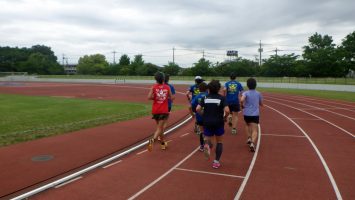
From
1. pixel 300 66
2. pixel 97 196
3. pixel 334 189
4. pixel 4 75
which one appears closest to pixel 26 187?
pixel 97 196

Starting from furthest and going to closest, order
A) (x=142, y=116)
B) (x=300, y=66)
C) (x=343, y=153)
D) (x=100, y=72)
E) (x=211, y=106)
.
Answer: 1. (x=100, y=72)
2. (x=300, y=66)
3. (x=142, y=116)
4. (x=343, y=153)
5. (x=211, y=106)

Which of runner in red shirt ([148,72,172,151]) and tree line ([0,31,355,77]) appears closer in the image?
runner in red shirt ([148,72,172,151])

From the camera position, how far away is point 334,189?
5539 mm

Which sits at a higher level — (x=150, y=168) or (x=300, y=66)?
(x=300, y=66)

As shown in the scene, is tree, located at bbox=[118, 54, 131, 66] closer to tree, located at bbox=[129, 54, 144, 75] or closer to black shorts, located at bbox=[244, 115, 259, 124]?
tree, located at bbox=[129, 54, 144, 75]

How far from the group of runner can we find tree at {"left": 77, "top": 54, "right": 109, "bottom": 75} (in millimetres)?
89075

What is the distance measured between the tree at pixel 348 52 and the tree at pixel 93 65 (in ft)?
209

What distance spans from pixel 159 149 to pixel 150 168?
1.64 metres

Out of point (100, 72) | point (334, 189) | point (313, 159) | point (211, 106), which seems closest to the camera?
point (334, 189)

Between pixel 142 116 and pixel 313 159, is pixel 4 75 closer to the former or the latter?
pixel 142 116

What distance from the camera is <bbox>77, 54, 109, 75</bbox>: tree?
338 feet

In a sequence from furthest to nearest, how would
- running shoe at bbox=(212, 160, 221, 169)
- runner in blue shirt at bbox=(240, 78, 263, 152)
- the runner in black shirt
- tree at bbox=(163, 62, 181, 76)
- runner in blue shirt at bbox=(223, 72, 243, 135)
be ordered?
tree at bbox=(163, 62, 181, 76) < runner in blue shirt at bbox=(223, 72, 243, 135) < runner in blue shirt at bbox=(240, 78, 263, 152) < running shoe at bbox=(212, 160, 221, 169) < the runner in black shirt

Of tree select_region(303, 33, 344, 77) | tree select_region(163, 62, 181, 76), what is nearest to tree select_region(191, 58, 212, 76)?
tree select_region(163, 62, 181, 76)

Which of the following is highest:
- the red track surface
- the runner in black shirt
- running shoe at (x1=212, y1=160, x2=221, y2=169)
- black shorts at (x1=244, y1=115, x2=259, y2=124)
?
the runner in black shirt
